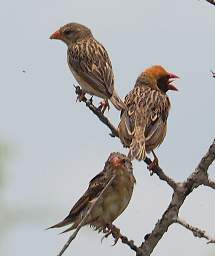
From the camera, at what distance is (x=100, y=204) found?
23.4 feet

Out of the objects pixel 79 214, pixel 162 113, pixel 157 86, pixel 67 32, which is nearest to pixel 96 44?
pixel 67 32

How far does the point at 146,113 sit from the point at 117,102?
2.30 ft

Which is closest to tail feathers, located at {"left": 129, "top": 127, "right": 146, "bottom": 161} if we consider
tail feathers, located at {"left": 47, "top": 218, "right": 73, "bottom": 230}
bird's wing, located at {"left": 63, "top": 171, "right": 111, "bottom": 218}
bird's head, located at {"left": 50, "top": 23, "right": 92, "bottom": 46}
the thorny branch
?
bird's wing, located at {"left": 63, "top": 171, "right": 111, "bottom": 218}

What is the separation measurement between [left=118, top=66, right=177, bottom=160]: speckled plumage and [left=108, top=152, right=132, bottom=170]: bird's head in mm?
86

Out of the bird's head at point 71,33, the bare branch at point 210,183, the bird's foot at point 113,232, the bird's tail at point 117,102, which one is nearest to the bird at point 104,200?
the bird's foot at point 113,232

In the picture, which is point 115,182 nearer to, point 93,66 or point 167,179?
point 167,179

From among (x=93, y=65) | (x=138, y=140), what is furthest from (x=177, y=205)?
(x=93, y=65)

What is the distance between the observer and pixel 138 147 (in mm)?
8070

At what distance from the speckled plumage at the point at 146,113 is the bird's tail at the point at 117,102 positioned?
63 millimetres

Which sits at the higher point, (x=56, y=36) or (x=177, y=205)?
(x=56, y=36)

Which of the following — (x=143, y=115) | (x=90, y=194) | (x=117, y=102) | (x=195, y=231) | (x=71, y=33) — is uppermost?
(x=71, y=33)

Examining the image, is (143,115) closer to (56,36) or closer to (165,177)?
(165,177)

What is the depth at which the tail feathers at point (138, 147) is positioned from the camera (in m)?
7.85

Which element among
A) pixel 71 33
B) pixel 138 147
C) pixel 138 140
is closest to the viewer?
pixel 138 147
